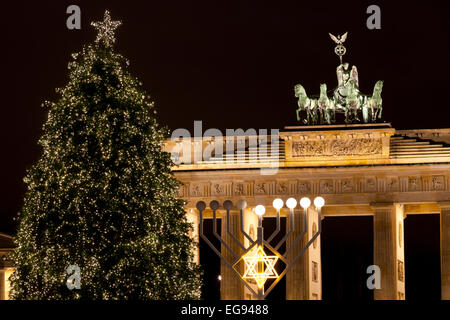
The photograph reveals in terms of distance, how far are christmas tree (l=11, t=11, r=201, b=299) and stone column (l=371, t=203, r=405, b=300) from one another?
29.3 metres

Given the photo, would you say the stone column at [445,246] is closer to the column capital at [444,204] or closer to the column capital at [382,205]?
the column capital at [444,204]

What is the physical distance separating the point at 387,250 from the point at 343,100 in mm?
8661

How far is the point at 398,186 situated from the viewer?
64938 millimetres

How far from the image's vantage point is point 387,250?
64.4 meters

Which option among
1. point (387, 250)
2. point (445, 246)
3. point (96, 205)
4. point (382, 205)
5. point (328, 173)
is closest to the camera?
point (96, 205)

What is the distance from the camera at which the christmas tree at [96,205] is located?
115ft

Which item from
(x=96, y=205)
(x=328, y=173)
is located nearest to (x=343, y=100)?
(x=328, y=173)

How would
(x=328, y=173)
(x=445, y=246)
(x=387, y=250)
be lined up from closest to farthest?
(x=445, y=246), (x=387, y=250), (x=328, y=173)

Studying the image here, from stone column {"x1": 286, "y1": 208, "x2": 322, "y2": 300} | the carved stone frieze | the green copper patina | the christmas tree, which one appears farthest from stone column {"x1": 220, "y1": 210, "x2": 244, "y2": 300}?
the christmas tree

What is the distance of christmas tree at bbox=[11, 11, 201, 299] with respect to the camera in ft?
115

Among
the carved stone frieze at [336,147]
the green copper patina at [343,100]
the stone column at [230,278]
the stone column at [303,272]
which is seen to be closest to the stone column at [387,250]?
the carved stone frieze at [336,147]

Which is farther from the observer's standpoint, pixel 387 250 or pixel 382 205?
pixel 382 205

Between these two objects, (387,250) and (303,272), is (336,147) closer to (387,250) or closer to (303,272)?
(387,250)

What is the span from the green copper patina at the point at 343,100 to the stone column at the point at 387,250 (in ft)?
17.0
